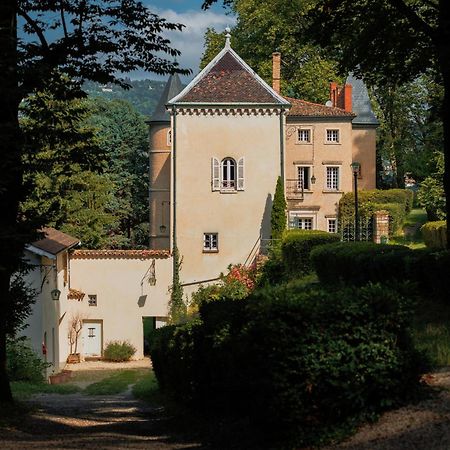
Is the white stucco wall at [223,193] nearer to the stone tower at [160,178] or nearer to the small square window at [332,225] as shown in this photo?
the small square window at [332,225]

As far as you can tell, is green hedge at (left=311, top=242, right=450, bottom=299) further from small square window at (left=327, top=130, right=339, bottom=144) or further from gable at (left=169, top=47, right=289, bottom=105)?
small square window at (left=327, top=130, right=339, bottom=144)

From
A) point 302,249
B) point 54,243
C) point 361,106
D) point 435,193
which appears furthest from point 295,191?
point 54,243

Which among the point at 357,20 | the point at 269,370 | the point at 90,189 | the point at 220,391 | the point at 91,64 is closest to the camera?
the point at 269,370

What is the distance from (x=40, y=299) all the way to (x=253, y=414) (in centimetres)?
2487

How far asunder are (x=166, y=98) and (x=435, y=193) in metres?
23.5

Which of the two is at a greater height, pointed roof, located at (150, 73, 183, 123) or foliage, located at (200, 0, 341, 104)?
foliage, located at (200, 0, 341, 104)

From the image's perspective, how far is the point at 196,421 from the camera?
46.7ft

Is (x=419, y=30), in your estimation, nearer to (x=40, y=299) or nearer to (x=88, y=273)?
(x=40, y=299)

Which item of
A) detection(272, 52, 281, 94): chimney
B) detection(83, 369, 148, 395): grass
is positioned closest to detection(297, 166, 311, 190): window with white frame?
detection(272, 52, 281, 94): chimney

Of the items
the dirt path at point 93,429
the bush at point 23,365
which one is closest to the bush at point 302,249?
the bush at point 23,365

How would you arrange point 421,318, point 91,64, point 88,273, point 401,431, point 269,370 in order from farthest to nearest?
point 88,273 → point 91,64 → point 421,318 → point 269,370 → point 401,431

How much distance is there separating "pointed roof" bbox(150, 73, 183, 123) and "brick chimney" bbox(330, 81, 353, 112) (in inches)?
410

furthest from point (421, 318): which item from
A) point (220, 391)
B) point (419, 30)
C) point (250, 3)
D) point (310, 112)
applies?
point (250, 3)

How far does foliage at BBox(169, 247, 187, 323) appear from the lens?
155ft
